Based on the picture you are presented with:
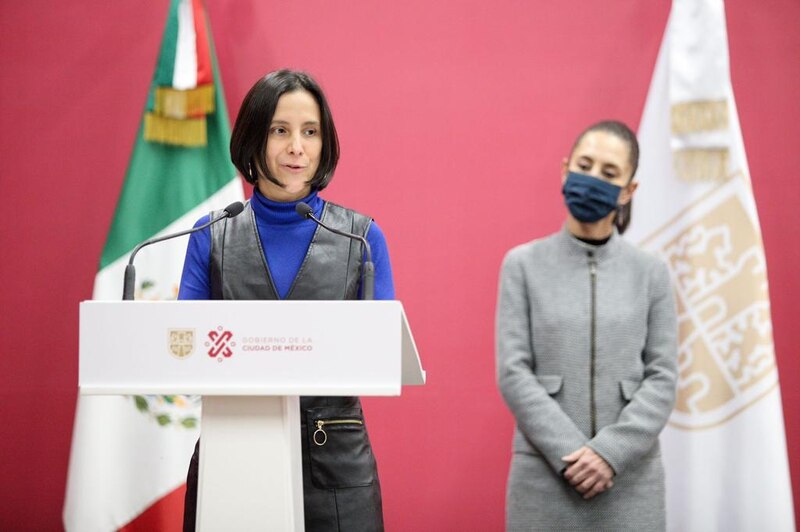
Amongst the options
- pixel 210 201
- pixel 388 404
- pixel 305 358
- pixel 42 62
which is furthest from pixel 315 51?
pixel 305 358

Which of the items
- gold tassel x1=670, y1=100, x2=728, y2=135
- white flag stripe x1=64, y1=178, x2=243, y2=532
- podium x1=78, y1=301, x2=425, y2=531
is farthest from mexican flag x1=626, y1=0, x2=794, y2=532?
podium x1=78, y1=301, x2=425, y2=531

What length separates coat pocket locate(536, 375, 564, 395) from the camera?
215cm

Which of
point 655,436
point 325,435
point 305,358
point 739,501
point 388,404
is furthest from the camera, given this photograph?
point 388,404

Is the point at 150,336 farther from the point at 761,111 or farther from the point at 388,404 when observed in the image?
the point at 761,111

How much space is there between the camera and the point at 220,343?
1.32m

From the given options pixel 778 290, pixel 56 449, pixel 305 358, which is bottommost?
pixel 56 449

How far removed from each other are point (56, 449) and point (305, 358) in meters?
2.66

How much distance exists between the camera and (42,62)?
365 centimetres

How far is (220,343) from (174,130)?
2.13 meters


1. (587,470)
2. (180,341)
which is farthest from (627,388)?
(180,341)

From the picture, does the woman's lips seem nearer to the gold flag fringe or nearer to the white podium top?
Answer: the white podium top

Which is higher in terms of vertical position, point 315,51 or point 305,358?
point 315,51

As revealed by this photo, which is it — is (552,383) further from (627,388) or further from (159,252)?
(159,252)

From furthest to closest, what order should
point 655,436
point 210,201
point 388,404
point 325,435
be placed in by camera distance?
point 388,404 → point 210,201 → point 655,436 → point 325,435
